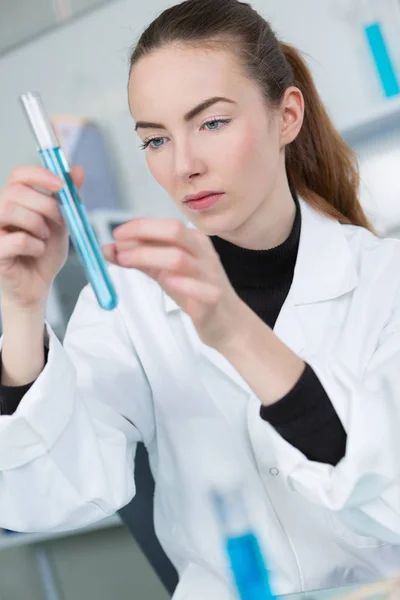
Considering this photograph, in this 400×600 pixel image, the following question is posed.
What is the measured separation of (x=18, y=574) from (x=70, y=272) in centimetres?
89

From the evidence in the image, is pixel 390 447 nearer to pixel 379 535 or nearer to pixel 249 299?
pixel 379 535

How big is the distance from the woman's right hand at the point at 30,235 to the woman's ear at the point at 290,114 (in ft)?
1.45

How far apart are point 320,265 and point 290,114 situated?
24 cm

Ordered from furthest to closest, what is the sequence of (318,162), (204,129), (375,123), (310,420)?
(375,123) → (318,162) → (204,129) → (310,420)

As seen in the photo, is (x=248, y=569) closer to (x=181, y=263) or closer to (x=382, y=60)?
(x=181, y=263)

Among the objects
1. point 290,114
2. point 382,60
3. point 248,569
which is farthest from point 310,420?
point 382,60

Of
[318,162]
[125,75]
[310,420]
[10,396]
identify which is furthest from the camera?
[125,75]

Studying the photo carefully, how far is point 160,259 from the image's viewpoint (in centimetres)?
68

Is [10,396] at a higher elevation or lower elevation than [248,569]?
higher

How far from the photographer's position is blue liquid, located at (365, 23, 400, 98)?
75.4 inches

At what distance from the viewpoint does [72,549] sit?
2.03 meters

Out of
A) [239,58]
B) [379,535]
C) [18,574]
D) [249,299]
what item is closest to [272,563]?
[379,535]

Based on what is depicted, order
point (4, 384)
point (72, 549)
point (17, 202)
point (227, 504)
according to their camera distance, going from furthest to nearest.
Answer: point (72, 549) → point (227, 504) → point (4, 384) → point (17, 202)

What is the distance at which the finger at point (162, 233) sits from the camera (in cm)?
68
